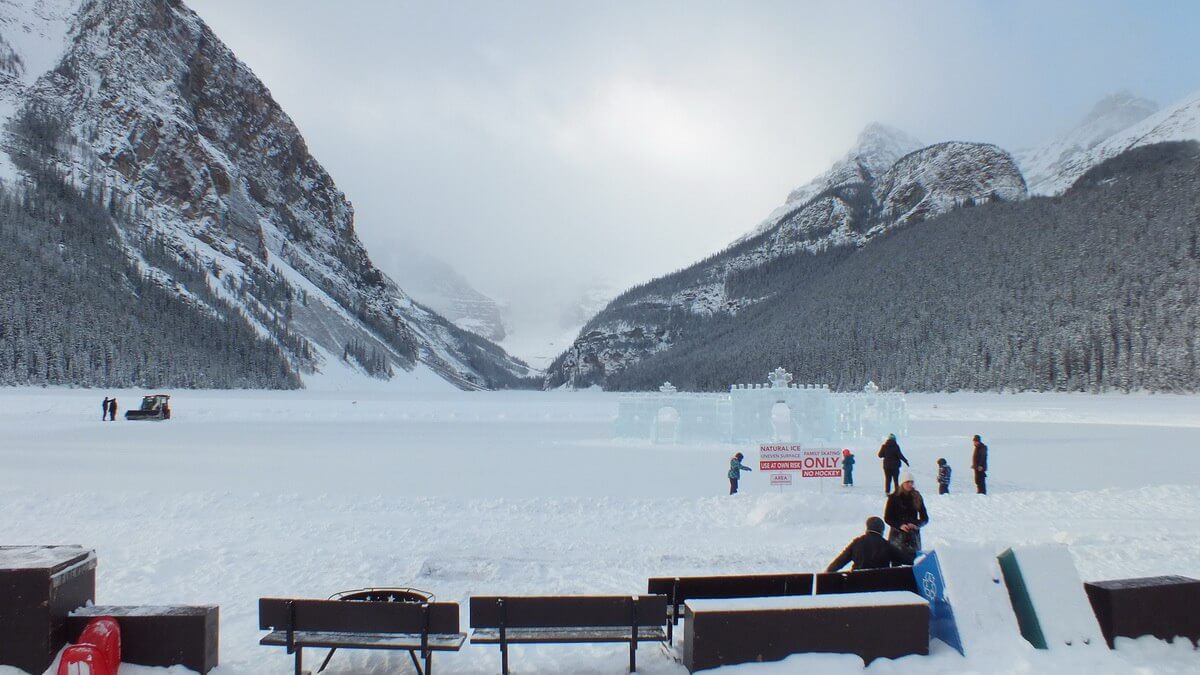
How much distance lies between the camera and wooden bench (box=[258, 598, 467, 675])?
Result: 20.9 ft

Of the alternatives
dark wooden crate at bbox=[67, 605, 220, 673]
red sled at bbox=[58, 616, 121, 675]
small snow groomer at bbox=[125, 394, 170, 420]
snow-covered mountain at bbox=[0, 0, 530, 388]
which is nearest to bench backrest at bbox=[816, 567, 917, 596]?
dark wooden crate at bbox=[67, 605, 220, 673]

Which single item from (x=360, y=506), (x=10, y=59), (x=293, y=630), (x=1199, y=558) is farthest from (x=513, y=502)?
(x=10, y=59)

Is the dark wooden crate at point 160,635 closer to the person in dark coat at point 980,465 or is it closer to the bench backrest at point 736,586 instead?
the bench backrest at point 736,586

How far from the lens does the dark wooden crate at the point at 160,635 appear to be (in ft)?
20.7

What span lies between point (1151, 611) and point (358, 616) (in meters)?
7.55

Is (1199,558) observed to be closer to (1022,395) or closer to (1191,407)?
(1191,407)

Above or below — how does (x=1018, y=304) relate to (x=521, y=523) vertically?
above

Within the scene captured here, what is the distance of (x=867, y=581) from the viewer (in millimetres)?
7418

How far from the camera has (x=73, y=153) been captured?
135500 mm

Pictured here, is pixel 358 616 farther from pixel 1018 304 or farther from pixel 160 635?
pixel 1018 304

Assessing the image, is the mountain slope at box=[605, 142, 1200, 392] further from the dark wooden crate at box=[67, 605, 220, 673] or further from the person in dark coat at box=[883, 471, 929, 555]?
the dark wooden crate at box=[67, 605, 220, 673]

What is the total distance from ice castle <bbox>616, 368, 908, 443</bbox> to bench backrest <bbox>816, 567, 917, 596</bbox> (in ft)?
84.8

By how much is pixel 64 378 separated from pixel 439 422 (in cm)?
6772

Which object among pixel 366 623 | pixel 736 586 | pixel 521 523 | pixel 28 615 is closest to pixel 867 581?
pixel 736 586
